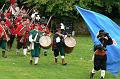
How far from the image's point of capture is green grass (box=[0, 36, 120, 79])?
1689cm

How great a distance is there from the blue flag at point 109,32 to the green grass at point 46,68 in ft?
2.23

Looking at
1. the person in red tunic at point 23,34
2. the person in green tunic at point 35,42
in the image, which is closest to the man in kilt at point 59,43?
the person in green tunic at point 35,42

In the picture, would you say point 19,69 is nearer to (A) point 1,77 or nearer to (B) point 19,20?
(A) point 1,77

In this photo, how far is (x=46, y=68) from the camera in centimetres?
1873

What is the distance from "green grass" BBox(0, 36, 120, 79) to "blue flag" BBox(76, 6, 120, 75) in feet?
2.23

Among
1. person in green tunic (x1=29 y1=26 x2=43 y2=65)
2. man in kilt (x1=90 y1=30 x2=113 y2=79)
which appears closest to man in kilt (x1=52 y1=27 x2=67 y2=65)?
person in green tunic (x1=29 y1=26 x2=43 y2=65)

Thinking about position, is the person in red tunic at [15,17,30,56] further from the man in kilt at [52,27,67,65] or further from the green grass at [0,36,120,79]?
the man in kilt at [52,27,67,65]

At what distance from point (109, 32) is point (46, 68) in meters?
3.16

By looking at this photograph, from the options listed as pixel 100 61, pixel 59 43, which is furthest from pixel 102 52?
pixel 59 43

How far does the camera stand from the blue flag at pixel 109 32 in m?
16.8

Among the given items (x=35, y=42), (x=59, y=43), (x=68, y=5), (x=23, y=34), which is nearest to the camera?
(x=35, y=42)

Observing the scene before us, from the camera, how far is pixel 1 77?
16188 millimetres

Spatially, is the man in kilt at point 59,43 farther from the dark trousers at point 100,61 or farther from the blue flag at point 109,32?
the dark trousers at point 100,61

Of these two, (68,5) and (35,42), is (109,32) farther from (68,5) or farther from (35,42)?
(68,5)
